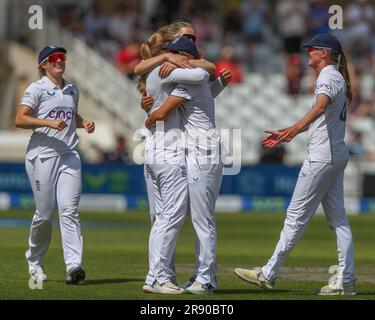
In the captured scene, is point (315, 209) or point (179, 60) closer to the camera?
point (179, 60)

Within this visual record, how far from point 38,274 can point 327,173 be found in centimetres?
293

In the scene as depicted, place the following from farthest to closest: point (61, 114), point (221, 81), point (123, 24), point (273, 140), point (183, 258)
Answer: point (123, 24) → point (183, 258) → point (61, 114) → point (221, 81) → point (273, 140)

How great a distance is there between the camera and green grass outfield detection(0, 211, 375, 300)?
1051 centimetres

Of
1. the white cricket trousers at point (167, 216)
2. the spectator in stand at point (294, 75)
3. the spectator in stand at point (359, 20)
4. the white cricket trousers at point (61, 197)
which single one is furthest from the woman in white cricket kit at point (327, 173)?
the spectator in stand at point (359, 20)

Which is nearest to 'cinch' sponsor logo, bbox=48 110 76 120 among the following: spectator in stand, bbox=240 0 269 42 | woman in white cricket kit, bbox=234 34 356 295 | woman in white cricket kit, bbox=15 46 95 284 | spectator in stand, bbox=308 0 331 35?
woman in white cricket kit, bbox=15 46 95 284

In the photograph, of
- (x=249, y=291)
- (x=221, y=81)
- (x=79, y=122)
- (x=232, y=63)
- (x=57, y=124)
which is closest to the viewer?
(x=249, y=291)

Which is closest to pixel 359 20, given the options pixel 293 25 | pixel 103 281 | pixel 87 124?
pixel 293 25

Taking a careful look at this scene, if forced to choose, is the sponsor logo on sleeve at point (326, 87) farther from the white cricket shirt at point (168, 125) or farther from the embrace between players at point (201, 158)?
the white cricket shirt at point (168, 125)

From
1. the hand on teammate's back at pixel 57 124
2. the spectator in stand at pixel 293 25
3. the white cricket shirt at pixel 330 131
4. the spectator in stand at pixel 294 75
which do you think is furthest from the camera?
the spectator in stand at pixel 293 25

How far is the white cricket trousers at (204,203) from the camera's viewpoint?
10.2 meters

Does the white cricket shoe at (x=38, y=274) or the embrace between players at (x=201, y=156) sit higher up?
the embrace between players at (x=201, y=156)

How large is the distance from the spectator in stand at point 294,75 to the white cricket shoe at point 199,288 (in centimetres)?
1982

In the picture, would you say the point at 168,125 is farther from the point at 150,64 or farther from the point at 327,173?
the point at 327,173

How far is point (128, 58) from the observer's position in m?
30.5
